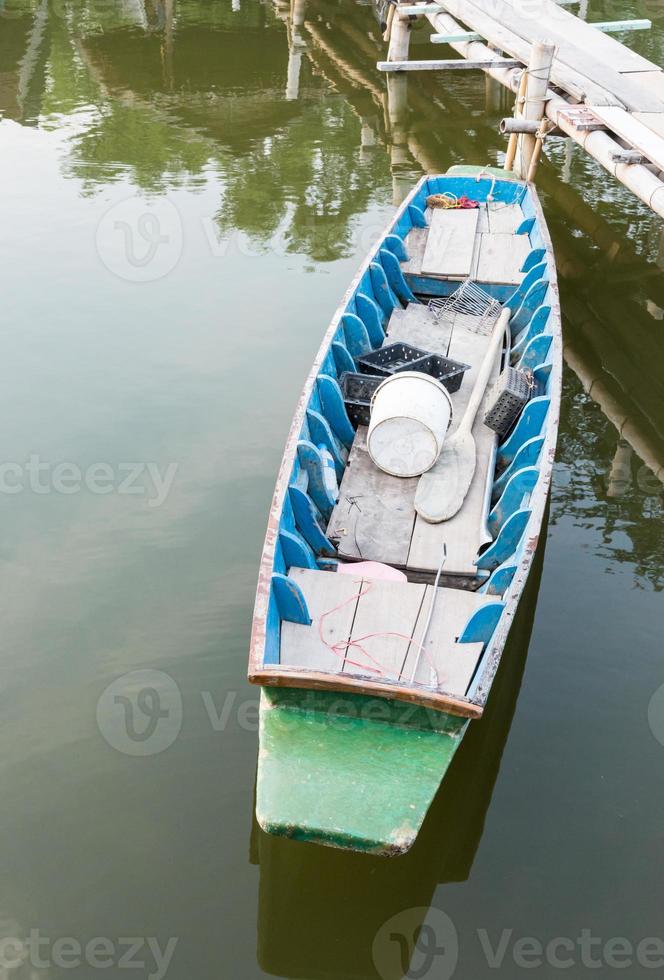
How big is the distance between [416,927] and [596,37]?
14.8 meters

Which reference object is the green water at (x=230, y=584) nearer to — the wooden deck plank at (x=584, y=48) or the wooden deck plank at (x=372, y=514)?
the wooden deck plank at (x=372, y=514)

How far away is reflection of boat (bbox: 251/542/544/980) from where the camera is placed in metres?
5.57

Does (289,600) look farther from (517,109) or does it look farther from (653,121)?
(517,109)

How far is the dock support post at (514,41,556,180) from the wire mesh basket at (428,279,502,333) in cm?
384

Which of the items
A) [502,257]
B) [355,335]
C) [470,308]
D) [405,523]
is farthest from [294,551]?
[502,257]

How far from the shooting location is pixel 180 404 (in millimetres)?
10445

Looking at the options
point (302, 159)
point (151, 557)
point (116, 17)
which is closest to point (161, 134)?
point (302, 159)

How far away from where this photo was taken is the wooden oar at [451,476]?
757cm

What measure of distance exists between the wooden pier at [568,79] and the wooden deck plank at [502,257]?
4.84ft

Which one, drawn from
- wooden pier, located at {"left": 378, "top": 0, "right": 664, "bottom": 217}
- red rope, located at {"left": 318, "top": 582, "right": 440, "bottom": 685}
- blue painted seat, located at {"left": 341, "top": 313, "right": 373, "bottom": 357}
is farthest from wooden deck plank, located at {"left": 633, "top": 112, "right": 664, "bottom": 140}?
red rope, located at {"left": 318, "top": 582, "right": 440, "bottom": 685}

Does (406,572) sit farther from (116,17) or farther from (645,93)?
(116,17)

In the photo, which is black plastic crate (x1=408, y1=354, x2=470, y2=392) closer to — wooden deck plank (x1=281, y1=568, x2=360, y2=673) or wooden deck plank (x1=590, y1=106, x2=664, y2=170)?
wooden deck plank (x1=281, y1=568, x2=360, y2=673)

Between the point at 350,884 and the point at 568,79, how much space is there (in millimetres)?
11995

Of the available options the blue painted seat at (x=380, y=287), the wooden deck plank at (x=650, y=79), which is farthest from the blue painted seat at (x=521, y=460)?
the wooden deck plank at (x=650, y=79)
